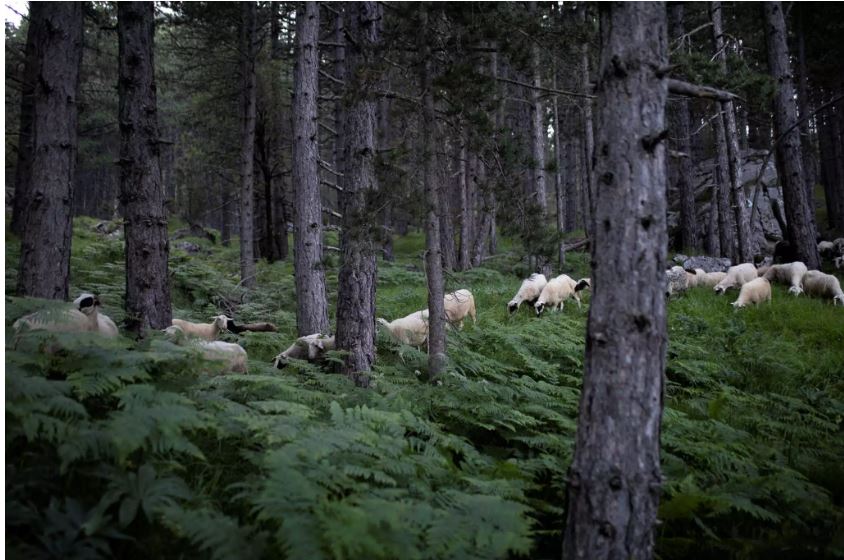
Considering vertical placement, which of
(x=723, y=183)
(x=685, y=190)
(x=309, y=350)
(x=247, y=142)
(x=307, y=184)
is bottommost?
(x=309, y=350)

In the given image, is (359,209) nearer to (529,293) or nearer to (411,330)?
(411,330)

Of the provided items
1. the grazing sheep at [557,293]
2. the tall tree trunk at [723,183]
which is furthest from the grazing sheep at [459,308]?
the tall tree trunk at [723,183]

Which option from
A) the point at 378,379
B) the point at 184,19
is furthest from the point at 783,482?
the point at 184,19

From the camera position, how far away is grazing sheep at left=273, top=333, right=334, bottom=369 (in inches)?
298

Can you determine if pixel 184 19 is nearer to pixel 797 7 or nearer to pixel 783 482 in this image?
pixel 783 482

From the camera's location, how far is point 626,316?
2934mm

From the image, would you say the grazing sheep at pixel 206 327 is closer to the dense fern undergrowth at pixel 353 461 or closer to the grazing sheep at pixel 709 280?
the dense fern undergrowth at pixel 353 461

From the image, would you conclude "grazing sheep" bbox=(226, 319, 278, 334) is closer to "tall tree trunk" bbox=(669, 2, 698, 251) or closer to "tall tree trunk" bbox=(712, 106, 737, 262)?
"tall tree trunk" bbox=(712, 106, 737, 262)

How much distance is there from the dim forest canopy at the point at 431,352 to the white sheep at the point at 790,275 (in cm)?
8

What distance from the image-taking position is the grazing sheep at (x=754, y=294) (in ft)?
38.2

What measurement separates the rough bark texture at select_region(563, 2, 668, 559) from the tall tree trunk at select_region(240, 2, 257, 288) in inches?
531

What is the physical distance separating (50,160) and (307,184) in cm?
398

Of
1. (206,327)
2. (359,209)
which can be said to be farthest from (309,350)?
(359,209)

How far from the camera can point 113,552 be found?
8.43ft
